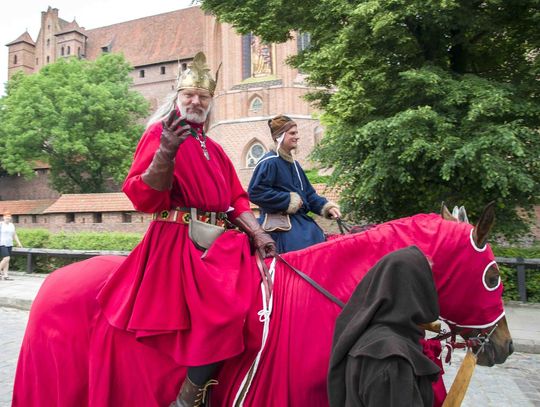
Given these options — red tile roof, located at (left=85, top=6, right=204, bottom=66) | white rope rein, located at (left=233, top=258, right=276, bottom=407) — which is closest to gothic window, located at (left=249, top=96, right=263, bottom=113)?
red tile roof, located at (left=85, top=6, right=204, bottom=66)

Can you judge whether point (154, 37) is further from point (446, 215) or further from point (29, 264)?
point (446, 215)

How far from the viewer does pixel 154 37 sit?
51.5 metres

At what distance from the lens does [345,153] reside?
29.5ft

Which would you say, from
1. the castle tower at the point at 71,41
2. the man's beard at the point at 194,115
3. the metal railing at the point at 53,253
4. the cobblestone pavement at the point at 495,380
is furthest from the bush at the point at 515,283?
the castle tower at the point at 71,41

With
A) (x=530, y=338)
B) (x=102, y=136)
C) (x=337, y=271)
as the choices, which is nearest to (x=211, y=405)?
(x=337, y=271)

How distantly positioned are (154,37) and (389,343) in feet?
182

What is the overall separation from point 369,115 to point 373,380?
7.59m

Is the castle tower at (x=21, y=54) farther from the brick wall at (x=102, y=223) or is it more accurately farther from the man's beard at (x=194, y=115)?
the man's beard at (x=194, y=115)

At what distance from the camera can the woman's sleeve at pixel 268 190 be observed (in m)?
3.98

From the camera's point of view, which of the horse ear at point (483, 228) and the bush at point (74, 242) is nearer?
the horse ear at point (483, 228)

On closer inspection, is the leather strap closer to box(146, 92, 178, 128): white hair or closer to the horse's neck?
box(146, 92, 178, 128): white hair

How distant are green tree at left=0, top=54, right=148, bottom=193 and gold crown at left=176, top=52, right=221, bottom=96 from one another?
32250mm

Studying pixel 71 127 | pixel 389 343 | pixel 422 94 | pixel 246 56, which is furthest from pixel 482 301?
pixel 71 127

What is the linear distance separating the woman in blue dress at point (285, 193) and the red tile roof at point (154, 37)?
1731 inches
